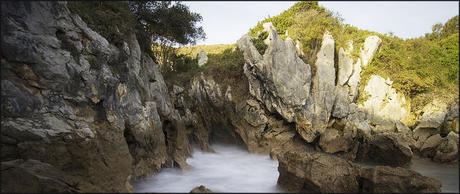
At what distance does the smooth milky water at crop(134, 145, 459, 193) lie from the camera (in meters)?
15.3

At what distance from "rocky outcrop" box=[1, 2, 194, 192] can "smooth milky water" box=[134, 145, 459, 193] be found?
1.37m

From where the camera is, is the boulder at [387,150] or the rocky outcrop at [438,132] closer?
the boulder at [387,150]

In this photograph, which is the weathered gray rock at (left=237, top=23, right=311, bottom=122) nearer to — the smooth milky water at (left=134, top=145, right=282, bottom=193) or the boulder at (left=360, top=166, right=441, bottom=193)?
the smooth milky water at (left=134, top=145, right=282, bottom=193)

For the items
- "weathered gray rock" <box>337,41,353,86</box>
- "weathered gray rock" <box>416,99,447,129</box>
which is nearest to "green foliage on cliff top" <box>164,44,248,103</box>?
"weathered gray rock" <box>337,41,353,86</box>

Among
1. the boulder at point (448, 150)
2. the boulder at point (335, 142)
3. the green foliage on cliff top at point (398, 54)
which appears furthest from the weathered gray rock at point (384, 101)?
the boulder at point (448, 150)

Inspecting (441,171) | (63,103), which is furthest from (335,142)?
(63,103)

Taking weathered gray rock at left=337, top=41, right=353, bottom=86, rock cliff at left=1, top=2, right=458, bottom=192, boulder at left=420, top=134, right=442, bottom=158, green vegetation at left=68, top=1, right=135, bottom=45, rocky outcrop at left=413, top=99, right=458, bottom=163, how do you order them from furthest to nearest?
weathered gray rock at left=337, top=41, right=353, bottom=86
boulder at left=420, top=134, right=442, bottom=158
rocky outcrop at left=413, top=99, right=458, bottom=163
green vegetation at left=68, top=1, right=135, bottom=45
rock cliff at left=1, top=2, right=458, bottom=192

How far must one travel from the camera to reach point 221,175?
18141mm

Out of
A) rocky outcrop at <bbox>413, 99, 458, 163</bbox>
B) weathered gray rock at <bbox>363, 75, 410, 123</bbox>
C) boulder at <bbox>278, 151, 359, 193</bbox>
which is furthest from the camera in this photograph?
weathered gray rock at <bbox>363, 75, 410, 123</bbox>

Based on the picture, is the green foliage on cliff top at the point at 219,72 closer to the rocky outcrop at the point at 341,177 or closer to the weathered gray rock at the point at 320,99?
the weathered gray rock at the point at 320,99

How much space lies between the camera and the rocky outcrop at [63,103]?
37.5 feet

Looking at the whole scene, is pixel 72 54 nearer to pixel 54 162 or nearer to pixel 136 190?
pixel 54 162

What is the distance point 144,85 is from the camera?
1717 cm

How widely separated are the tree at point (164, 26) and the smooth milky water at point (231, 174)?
24.7 feet
